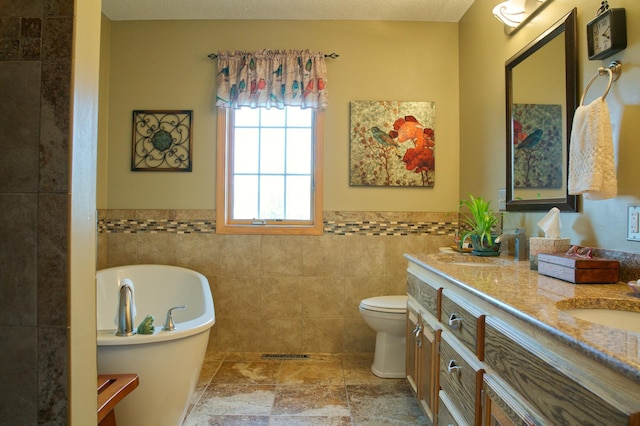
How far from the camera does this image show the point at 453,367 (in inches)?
57.0

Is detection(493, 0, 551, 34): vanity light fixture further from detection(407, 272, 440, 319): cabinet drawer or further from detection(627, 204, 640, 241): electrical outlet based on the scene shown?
detection(407, 272, 440, 319): cabinet drawer

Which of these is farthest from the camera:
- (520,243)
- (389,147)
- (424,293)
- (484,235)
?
(389,147)

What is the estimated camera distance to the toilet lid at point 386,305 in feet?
8.13

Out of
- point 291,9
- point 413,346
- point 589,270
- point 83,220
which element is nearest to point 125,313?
point 83,220

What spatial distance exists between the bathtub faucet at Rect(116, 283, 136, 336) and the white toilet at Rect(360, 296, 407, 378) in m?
1.43

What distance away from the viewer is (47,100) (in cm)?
80

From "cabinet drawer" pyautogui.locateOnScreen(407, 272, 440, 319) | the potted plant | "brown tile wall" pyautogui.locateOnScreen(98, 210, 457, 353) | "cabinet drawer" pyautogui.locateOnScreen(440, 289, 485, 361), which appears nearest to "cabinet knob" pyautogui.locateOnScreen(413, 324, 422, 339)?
"cabinet drawer" pyautogui.locateOnScreen(407, 272, 440, 319)

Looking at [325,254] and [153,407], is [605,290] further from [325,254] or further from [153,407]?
[325,254]

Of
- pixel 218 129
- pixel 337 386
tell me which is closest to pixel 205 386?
pixel 337 386

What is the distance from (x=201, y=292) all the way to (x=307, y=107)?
1.53m

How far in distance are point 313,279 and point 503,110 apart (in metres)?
1.73

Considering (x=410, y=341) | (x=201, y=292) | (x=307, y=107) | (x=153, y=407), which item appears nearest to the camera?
(x=153, y=407)

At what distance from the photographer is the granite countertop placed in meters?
0.68

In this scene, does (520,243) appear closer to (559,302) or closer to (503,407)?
(559,302)
